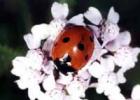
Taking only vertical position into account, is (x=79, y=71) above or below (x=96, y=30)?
below

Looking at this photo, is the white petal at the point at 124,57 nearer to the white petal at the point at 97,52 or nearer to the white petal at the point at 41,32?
the white petal at the point at 97,52

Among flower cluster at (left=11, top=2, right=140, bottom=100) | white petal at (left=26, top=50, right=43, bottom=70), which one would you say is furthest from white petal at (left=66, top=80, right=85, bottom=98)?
white petal at (left=26, top=50, right=43, bottom=70)

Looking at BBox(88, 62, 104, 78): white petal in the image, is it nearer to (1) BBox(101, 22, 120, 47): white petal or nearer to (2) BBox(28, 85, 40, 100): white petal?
(1) BBox(101, 22, 120, 47): white petal

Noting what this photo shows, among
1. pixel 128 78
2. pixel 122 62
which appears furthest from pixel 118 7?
pixel 122 62

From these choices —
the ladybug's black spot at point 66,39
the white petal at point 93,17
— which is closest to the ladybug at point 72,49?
the ladybug's black spot at point 66,39

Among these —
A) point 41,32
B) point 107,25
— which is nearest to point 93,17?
point 107,25

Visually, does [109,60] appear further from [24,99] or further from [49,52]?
[24,99]

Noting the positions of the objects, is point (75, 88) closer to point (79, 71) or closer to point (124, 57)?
point (79, 71)

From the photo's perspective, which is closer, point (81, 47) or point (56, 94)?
point (81, 47)
